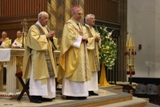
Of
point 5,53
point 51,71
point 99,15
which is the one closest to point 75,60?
point 51,71

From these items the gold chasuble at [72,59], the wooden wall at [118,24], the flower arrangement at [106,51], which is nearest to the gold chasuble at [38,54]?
the gold chasuble at [72,59]

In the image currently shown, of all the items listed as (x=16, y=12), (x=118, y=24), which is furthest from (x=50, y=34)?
(x=118, y=24)

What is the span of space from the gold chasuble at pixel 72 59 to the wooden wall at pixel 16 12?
4628mm

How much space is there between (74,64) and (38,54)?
751 mm

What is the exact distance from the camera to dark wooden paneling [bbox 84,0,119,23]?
40.1 feet

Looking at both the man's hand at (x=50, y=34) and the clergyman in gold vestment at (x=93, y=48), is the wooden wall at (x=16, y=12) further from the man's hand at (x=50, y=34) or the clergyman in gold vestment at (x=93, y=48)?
the man's hand at (x=50, y=34)

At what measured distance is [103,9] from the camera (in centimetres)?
1300

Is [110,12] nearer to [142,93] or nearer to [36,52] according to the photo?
[142,93]

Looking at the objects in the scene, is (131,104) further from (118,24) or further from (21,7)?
(118,24)

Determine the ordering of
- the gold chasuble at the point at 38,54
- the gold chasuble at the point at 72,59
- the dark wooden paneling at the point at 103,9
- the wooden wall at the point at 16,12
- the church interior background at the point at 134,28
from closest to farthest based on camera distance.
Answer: the gold chasuble at the point at 38,54 → the gold chasuble at the point at 72,59 → the wooden wall at the point at 16,12 → the dark wooden paneling at the point at 103,9 → the church interior background at the point at 134,28

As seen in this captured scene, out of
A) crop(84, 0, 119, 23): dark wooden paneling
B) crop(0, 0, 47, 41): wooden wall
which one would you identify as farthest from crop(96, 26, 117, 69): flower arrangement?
crop(84, 0, 119, 23): dark wooden paneling

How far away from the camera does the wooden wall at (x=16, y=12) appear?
10.6 metres

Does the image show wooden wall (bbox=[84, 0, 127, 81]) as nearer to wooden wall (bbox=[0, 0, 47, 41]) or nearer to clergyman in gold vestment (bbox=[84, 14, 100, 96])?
wooden wall (bbox=[0, 0, 47, 41])

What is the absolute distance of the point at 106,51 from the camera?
32.4 feet
